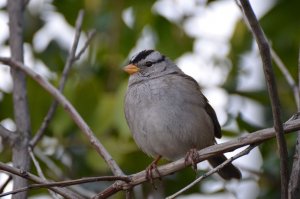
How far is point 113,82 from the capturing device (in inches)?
181

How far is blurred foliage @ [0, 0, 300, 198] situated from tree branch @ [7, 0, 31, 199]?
1.87ft

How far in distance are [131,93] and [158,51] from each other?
58 centimetres

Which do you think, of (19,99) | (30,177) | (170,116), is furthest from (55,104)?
(30,177)

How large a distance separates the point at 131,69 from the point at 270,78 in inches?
88.9

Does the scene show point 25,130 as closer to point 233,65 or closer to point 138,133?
point 138,133

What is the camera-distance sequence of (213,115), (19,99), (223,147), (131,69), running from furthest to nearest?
(131,69) → (213,115) → (19,99) → (223,147)

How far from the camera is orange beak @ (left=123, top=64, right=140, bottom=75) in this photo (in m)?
4.31

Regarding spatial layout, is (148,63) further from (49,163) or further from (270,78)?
(270,78)

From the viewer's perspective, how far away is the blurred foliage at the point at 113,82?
161 inches

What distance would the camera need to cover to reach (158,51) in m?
4.51

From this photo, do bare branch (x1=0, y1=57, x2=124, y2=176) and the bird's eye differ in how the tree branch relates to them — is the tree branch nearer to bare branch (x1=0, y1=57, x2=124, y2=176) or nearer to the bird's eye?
bare branch (x1=0, y1=57, x2=124, y2=176)

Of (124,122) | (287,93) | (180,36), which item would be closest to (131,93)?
(124,122)

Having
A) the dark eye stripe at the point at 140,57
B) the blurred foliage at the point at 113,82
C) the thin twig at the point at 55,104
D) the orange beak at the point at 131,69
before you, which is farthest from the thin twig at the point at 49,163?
the dark eye stripe at the point at 140,57

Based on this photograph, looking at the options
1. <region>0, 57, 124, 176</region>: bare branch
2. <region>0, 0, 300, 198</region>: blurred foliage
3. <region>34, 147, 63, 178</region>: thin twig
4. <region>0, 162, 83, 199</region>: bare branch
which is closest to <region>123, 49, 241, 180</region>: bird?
<region>0, 0, 300, 198</region>: blurred foliage
